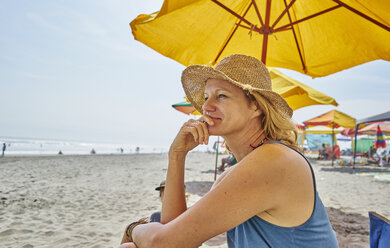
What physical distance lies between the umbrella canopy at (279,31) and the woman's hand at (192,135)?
76.2 inches

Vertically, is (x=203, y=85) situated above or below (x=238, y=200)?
above

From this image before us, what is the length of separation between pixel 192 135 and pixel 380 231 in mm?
1331

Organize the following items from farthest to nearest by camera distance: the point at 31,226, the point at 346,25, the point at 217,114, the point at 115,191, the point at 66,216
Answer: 1. the point at 115,191
2. the point at 66,216
3. the point at 31,226
4. the point at 346,25
5. the point at 217,114

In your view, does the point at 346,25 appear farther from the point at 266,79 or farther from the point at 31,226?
the point at 31,226

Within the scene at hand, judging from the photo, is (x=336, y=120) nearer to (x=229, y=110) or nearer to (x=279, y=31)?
(x=279, y=31)

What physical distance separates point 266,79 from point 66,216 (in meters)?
4.75

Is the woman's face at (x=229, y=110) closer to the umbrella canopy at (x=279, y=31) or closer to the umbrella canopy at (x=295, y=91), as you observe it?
the umbrella canopy at (x=279, y=31)

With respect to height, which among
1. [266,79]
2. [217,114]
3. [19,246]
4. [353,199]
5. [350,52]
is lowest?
[19,246]

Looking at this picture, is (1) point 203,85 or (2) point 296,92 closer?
(1) point 203,85

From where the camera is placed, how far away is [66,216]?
4.41 m

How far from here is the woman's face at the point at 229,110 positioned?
4.09ft

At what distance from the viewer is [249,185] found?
0.83m

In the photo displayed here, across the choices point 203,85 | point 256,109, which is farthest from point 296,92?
point 256,109

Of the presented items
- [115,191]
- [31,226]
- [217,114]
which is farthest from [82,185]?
[217,114]
